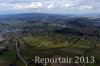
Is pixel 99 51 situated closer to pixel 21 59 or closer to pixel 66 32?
pixel 21 59

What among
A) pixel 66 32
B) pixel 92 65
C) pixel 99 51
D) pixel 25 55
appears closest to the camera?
pixel 92 65

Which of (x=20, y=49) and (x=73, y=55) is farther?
(x=20, y=49)

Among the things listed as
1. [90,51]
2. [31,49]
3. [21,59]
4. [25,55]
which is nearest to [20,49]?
[31,49]

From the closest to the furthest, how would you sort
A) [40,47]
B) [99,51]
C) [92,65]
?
[92,65]
[99,51]
[40,47]

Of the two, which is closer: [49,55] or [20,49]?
[49,55]

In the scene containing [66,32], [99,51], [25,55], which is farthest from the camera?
[66,32]

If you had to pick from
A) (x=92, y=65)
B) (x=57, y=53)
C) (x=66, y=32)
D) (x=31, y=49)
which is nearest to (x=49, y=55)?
(x=57, y=53)

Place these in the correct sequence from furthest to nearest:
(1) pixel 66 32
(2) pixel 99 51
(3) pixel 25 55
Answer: (1) pixel 66 32, (2) pixel 99 51, (3) pixel 25 55

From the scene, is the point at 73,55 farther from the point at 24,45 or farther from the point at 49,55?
the point at 24,45
